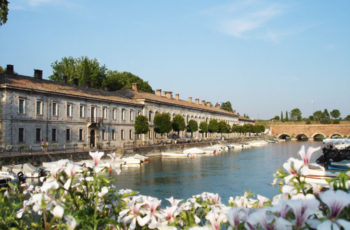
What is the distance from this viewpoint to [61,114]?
3597cm

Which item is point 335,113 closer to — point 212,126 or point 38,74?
point 212,126

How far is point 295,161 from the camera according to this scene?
2270 mm

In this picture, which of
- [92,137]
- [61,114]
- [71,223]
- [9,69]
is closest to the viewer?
[71,223]

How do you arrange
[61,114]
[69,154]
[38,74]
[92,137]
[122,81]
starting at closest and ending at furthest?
1. [69,154]
2. [61,114]
3. [38,74]
4. [92,137]
5. [122,81]

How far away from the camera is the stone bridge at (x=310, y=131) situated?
106863mm

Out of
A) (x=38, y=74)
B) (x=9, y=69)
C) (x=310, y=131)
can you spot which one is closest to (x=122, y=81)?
(x=38, y=74)

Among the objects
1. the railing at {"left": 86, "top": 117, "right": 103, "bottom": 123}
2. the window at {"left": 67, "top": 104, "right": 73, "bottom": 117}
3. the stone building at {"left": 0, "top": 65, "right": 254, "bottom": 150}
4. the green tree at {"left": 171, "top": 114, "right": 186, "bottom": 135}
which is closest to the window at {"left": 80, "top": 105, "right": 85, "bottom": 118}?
the stone building at {"left": 0, "top": 65, "right": 254, "bottom": 150}

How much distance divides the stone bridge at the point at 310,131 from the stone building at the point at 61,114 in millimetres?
76680

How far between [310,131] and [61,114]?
96055 millimetres

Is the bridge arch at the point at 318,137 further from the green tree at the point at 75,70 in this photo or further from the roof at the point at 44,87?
the roof at the point at 44,87

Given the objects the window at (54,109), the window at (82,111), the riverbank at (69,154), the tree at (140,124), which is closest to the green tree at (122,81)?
the riverbank at (69,154)

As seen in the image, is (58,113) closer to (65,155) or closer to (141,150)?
(65,155)

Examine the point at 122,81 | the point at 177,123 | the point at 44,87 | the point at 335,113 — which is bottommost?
the point at 177,123

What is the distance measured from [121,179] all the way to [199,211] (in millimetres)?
23954
